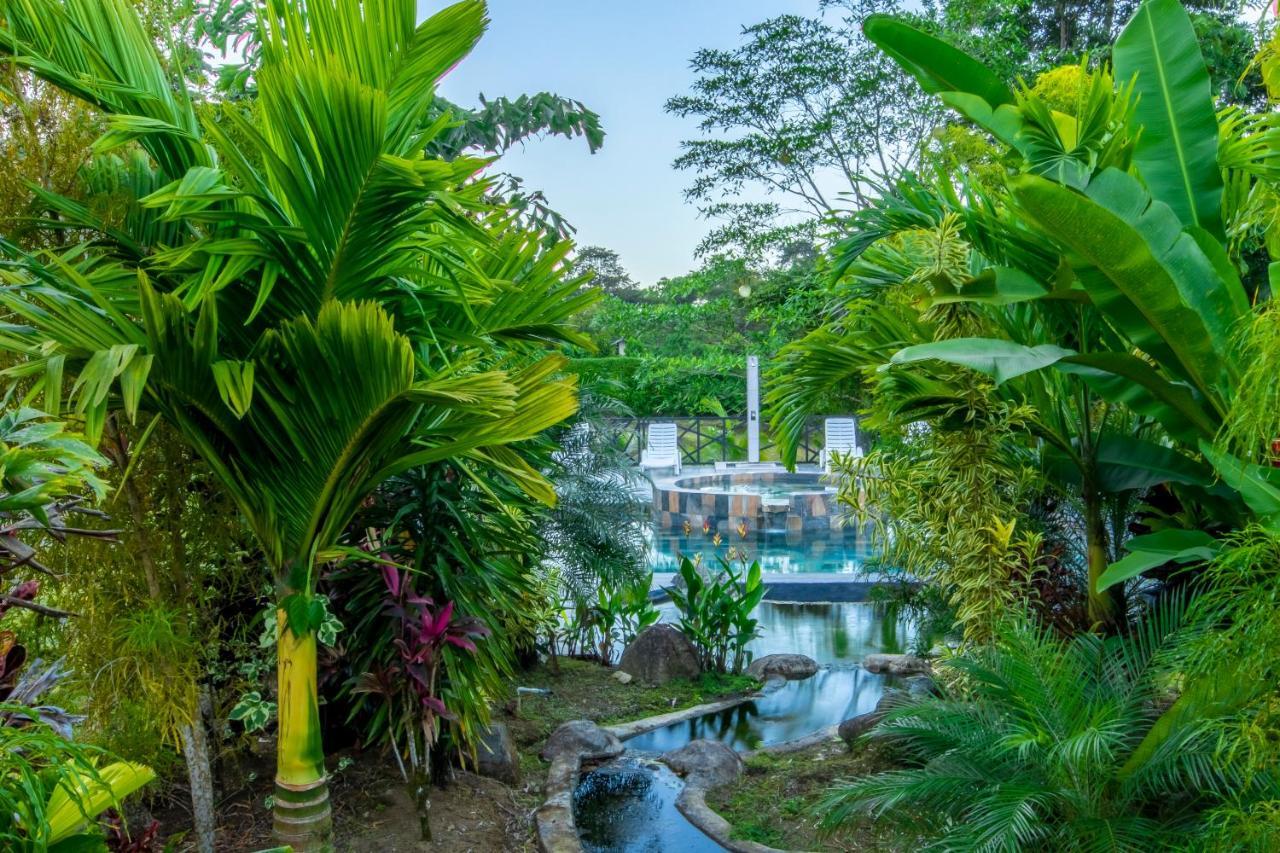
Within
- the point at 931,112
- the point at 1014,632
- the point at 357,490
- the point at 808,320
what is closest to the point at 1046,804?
the point at 1014,632

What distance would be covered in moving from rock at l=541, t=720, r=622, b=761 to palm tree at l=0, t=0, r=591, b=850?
1998mm

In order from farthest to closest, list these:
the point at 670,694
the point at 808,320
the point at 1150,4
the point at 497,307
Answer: the point at 808,320 < the point at 670,694 < the point at 1150,4 < the point at 497,307

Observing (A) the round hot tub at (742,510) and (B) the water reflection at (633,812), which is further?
(A) the round hot tub at (742,510)

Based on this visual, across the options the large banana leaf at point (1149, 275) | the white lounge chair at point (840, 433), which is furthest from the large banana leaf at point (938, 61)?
the white lounge chair at point (840, 433)

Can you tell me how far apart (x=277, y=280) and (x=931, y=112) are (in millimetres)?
13069

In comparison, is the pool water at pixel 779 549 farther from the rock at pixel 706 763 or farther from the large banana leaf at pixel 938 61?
the large banana leaf at pixel 938 61

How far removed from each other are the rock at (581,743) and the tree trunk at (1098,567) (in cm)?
236

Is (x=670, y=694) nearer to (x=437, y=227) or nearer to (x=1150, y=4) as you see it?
(x=437, y=227)

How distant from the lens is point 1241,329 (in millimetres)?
2035

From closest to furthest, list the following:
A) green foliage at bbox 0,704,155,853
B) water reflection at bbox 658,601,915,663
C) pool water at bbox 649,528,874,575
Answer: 1. green foliage at bbox 0,704,155,853
2. water reflection at bbox 658,601,915,663
3. pool water at bbox 649,528,874,575

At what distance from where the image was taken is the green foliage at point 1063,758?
2236 millimetres

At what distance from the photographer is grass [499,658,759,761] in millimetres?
4996

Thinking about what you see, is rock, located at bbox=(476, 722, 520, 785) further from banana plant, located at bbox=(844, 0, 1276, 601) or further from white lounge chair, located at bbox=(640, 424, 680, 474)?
white lounge chair, located at bbox=(640, 424, 680, 474)

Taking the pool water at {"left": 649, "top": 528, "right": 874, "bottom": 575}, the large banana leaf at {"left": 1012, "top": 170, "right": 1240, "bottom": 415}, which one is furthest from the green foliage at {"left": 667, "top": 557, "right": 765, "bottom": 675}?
the pool water at {"left": 649, "top": 528, "right": 874, "bottom": 575}
